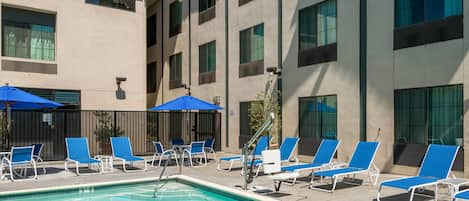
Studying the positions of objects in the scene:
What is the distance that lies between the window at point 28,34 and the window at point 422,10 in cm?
1308

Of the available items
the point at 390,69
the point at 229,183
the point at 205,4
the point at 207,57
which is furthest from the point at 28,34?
the point at 390,69

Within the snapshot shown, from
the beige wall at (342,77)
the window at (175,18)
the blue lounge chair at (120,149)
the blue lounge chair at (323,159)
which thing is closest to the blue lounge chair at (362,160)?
the blue lounge chair at (323,159)

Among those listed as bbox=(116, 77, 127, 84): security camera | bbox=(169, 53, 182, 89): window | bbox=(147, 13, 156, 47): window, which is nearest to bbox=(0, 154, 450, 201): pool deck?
bbox=(116, 77, 127, 84): security camera

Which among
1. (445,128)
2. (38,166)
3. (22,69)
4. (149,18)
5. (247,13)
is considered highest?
(149,18)

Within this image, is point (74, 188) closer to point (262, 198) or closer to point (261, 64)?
point (262, 198)

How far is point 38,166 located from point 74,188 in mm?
5050

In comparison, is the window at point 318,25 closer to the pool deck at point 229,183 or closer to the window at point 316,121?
the window at point 316,121

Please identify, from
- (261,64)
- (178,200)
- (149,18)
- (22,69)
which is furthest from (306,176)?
(149,18)

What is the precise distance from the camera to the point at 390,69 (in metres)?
11.7

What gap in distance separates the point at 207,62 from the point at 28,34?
310 inches

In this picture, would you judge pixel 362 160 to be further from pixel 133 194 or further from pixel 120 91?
pixel 120 91

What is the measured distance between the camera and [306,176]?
11.0 meters

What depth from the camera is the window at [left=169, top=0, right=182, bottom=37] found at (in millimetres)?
23553

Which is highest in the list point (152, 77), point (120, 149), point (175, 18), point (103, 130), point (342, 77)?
point (175, 18)
